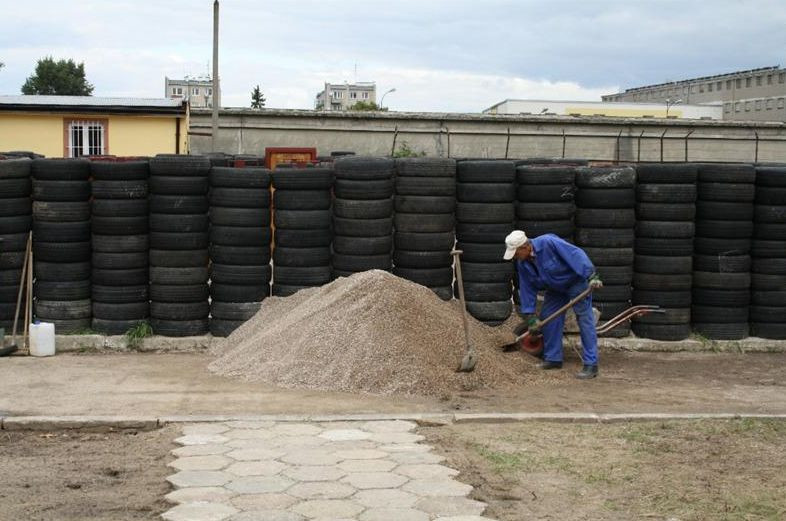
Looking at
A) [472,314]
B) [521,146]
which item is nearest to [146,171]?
[472,314]

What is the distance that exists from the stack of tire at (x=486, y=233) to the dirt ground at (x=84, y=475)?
5084 mm

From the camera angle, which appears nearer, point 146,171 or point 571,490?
point 571,490

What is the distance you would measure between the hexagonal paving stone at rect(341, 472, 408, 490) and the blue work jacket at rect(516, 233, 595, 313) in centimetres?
444

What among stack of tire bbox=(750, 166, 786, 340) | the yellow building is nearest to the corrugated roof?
the yellow building

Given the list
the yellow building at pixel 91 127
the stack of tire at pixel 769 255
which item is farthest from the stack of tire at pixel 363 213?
the yellow building at pixel 91 127

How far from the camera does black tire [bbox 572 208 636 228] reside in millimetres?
12130

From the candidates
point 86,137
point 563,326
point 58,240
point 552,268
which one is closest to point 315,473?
point 552,268

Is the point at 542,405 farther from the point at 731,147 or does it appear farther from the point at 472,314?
the point at 731,147

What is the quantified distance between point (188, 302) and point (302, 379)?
2.84m

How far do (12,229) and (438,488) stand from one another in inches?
299

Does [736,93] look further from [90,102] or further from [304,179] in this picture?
[304,179]

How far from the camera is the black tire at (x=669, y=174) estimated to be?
1220 cm

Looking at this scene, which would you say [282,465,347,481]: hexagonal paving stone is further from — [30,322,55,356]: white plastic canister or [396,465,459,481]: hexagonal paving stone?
[30,322,55,356]: white plastic canister

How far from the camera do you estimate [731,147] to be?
35188 millimetres
